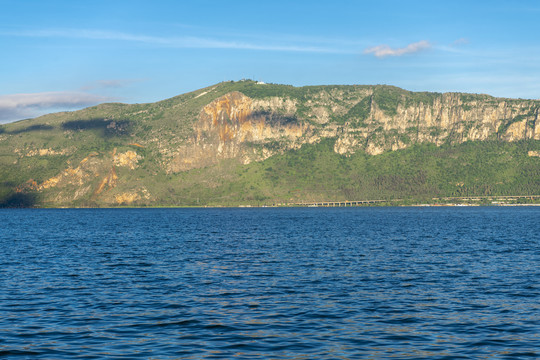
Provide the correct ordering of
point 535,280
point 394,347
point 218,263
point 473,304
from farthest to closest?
1. point 218,263
2. point 535,280
3. point 473,304
4. point 394,347

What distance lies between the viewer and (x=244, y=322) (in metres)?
37.3

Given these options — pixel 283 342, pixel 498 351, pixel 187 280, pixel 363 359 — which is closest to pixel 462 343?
pixel 498 351

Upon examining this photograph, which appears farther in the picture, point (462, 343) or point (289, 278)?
point (289, 278)

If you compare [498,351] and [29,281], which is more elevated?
[498,351]

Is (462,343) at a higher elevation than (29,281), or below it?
higher

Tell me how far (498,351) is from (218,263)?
43109mm

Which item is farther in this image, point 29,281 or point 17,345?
point 29,281

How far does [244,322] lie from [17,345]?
13.8 m

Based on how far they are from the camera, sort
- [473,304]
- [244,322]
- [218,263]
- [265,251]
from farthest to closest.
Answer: [265,251] < [218,263] < [473,304] < [244,322]

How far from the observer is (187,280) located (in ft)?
181

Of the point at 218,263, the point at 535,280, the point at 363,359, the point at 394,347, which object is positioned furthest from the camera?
the point at 218,263

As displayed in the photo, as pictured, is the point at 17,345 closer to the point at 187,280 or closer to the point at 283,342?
the point at 283,342

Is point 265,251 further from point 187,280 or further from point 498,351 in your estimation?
point 498,351

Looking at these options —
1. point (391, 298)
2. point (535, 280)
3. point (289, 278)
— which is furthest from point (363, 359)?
point (535, 280)
